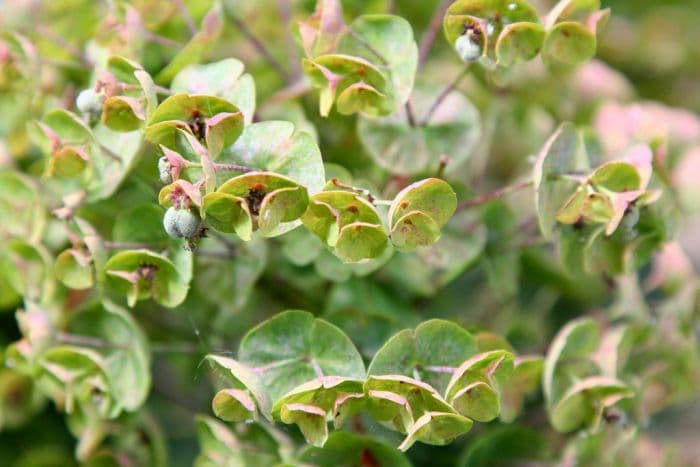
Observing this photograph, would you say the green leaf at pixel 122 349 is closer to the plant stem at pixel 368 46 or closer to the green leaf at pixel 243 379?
the green leaf at pixel 243 379

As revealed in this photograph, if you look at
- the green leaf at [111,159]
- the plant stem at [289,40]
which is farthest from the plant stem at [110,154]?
the plant stem at [289,40]

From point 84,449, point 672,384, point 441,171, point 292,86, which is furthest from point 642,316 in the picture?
point 84,449

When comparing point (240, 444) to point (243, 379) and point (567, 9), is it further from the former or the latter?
point (567, 9)

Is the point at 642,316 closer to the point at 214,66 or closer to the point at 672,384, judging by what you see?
the point at 672,384

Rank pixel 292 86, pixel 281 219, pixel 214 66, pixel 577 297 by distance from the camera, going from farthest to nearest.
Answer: pixel 577 297, pixel 292 86, pixel 214 66, pixel 281 219

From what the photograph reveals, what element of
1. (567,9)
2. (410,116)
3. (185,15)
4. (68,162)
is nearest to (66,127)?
(68,162)

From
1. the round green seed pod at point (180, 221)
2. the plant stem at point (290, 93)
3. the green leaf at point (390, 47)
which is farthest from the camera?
the plant stem at point (290, 93)
